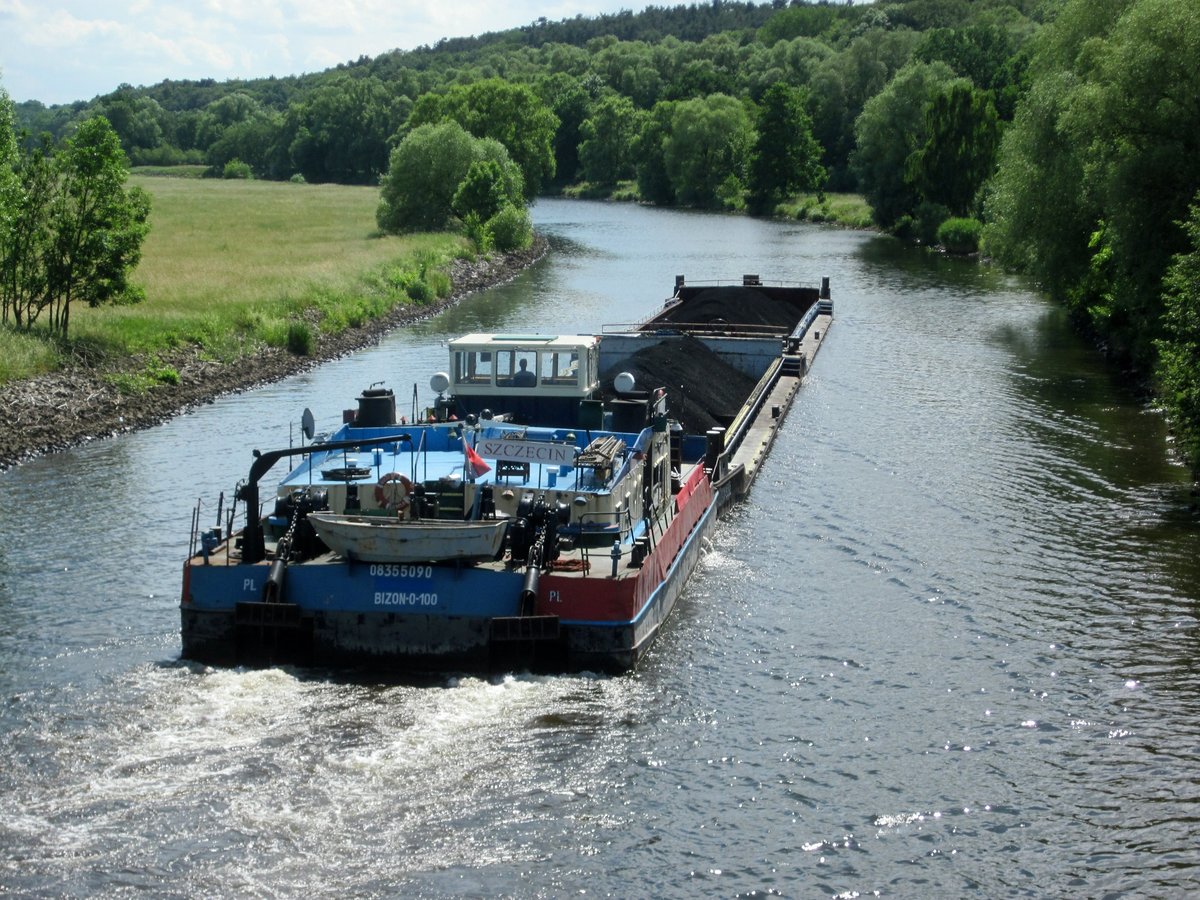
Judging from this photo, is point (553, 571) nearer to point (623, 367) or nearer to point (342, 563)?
point (342, 563)

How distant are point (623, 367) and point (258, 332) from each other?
691 inches

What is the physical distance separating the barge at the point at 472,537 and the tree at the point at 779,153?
310 ft

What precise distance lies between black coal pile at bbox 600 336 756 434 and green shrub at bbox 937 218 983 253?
46.0 meters

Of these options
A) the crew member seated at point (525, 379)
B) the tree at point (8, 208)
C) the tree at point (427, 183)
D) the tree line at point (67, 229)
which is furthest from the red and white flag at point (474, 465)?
the tree at point (427, 183)

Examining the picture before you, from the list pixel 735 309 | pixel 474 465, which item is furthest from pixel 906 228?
pixel 474 465

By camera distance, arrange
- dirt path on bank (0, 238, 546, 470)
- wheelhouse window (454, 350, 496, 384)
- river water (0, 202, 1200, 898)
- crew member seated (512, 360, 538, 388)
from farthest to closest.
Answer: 1. dirt path on bank (0, 238, 546, 470)
2. wheelhouse window (454, 350, 496, 384)
3. crew member seated (512, 360, 538, 388)
4. river water (0, 202, 1200, 898)

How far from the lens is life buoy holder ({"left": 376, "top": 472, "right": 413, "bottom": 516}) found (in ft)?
70.7

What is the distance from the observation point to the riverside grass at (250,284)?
4425 centimetres

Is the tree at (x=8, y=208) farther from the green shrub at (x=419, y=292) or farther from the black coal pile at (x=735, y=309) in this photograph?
the green shrub at (x=419, y=292)

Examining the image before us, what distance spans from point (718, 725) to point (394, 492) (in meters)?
5.94

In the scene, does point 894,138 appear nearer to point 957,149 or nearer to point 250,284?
point 957,149

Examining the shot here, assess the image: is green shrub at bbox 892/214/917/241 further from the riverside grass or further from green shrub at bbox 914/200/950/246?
the riverside grass

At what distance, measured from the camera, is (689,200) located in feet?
424

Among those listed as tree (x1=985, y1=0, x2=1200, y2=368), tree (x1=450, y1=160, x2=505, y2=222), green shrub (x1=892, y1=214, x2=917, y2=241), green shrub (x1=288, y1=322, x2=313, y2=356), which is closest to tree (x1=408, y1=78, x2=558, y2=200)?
A: tree (x1=450, y1=160, x2=505, y2=222)
